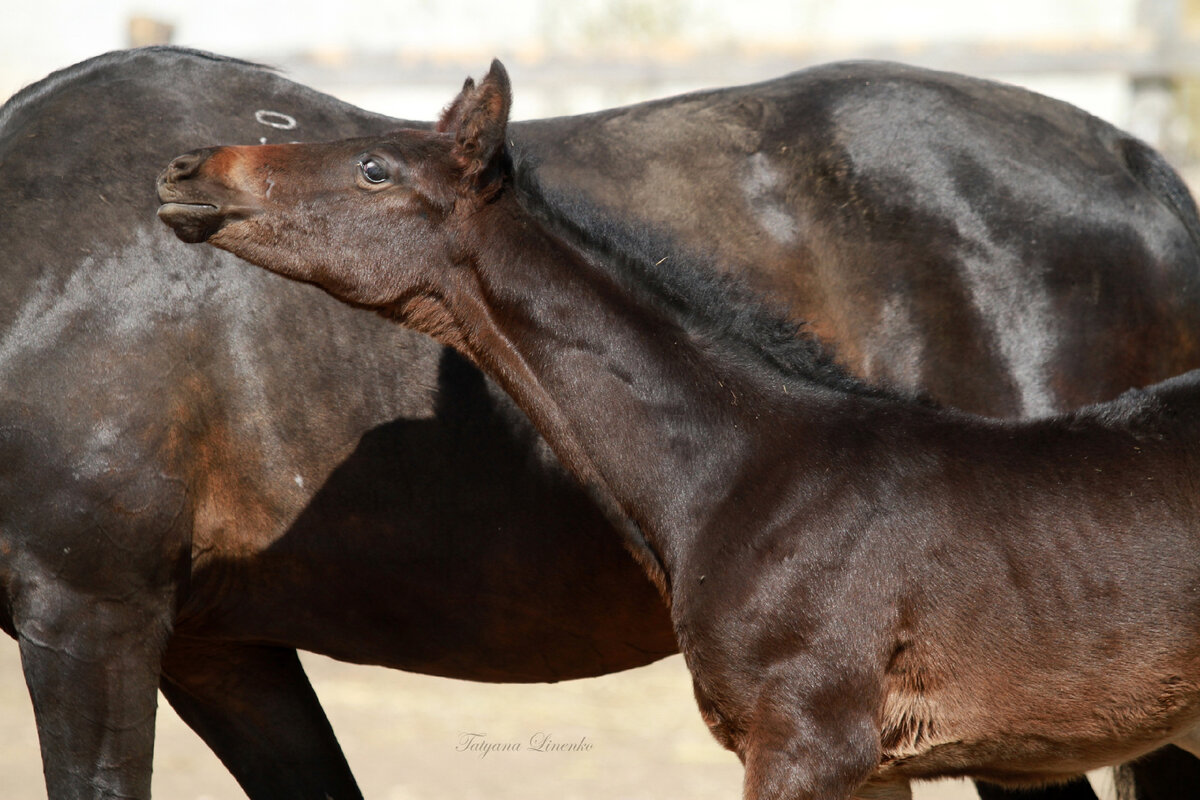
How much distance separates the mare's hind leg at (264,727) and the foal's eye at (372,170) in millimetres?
1421

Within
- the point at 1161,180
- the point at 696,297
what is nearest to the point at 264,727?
the point at 696,297

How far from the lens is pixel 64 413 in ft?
9.78

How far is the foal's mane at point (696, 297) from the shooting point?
116 inches

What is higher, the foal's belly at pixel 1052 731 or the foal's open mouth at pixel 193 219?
the foal's open mouth at pixel 193 219

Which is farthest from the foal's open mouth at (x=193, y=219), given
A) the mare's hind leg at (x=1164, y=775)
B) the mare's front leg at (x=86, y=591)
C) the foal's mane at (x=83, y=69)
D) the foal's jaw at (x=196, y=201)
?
the mare's hind leg at (x=1164, y=775)

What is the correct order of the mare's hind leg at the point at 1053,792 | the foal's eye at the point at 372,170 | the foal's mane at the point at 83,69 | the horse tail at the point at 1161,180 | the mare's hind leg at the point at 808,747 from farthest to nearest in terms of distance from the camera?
1. the mare's hind leg at the point at 1053,792
2. the horse tail at the point at 1161,180
3. the foal's mane at the point at 83,69
4. the foal's eye at the point at 372,170
5. the mare's hind leg at the point at 808,747

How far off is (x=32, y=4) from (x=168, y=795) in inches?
1083

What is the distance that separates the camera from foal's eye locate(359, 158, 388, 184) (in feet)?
9.61

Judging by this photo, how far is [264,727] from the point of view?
3598mm

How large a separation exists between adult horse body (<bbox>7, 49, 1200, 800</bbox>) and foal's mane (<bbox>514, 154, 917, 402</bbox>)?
368 mm

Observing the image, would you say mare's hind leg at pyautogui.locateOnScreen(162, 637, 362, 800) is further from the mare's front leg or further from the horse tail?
the horse tail

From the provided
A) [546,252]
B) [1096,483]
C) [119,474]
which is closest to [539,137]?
[546,252]

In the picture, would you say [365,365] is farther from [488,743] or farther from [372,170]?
[488,743]
